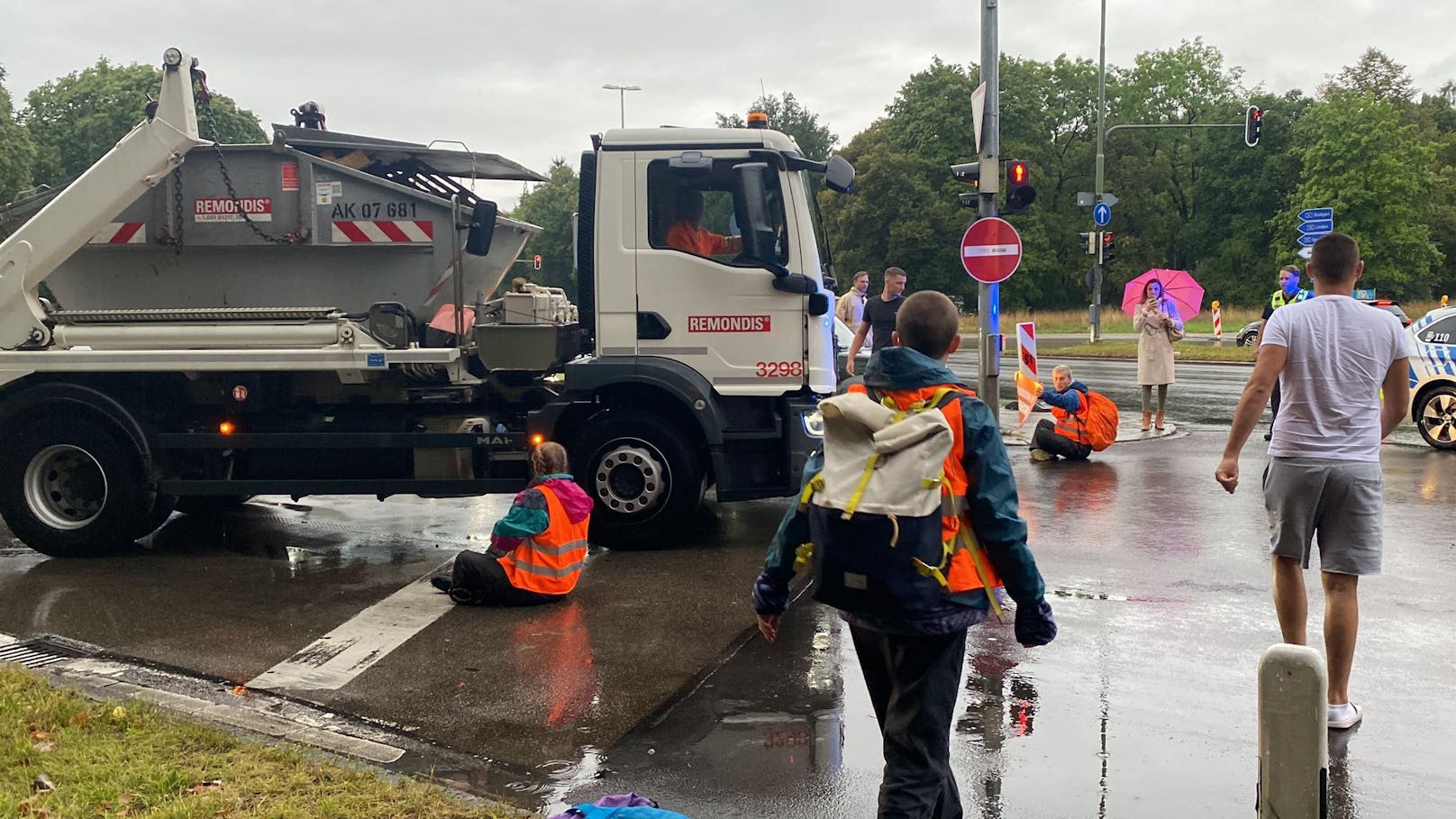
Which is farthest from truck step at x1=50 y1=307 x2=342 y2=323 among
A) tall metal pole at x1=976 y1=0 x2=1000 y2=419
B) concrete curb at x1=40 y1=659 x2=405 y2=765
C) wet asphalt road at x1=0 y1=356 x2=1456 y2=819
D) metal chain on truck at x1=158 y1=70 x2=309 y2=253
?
tall metal pole at x1=976 y1=0 x2=1000 y2=419

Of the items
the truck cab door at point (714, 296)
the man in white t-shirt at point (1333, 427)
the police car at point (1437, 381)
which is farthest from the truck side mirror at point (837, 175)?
the police car at point (1437, 381)

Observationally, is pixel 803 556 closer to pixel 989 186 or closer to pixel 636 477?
pixel 636 477

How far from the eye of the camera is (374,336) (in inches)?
328

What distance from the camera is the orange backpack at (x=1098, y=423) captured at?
12422mm

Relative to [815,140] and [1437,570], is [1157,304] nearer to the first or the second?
[1437,570]

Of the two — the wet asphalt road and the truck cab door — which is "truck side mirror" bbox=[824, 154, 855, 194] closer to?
the truck cab door

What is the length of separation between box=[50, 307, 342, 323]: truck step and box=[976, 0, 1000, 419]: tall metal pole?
23.1 feet

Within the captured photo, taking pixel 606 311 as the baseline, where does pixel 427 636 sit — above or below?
below

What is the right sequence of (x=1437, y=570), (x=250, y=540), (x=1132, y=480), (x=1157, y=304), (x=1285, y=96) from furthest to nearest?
(x=1285, y=96)
(x=1157, y=304)
(x=1132, y=480)
(x=250, y=540)
(x=1437, y=570)

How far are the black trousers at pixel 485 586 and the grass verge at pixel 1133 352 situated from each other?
76.8 ft

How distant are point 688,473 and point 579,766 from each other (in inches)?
148

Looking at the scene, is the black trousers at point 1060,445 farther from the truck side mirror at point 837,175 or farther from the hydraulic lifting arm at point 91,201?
the hydraulic lifting arm at point 91,201

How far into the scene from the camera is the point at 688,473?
323 inches

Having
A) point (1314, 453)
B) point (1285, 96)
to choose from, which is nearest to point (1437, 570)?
point (1314, 453)
